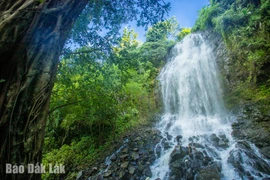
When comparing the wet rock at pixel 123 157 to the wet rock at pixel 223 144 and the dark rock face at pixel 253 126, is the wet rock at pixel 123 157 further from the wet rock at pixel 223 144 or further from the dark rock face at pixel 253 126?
the dark rock face at pixel 253 126

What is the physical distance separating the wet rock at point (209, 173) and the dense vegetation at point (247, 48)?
384cm

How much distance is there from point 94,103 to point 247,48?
24.3 feet

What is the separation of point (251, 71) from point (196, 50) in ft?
16.3

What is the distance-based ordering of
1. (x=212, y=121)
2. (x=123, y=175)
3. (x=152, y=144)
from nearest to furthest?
1. (x=123, y=175)
2. (x=152, y=144)
3. (x=212, y=121)

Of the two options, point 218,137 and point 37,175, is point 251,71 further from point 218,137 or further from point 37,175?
point 37,175

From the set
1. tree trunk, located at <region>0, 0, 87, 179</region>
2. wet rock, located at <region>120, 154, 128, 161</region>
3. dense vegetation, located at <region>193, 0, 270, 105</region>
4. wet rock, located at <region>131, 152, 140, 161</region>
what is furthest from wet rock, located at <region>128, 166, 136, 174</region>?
dense vegetation, located at <region>193, 0, 270, 105</region>

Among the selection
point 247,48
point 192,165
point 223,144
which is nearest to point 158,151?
point 192,165

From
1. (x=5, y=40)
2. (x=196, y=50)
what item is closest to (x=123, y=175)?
(x=5, y=40)

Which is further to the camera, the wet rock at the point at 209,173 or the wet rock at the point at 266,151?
the wet rock at the point at 266,151

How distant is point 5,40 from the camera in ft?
4.56

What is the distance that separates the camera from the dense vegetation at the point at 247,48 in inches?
254

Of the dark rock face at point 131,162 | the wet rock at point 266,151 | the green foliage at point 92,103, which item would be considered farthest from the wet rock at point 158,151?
the wet rock at point 266,151

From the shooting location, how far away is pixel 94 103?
5.05m

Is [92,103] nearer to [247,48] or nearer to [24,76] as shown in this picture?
[24,76]
